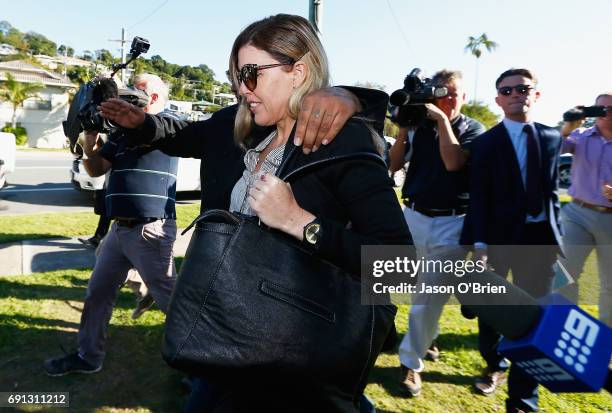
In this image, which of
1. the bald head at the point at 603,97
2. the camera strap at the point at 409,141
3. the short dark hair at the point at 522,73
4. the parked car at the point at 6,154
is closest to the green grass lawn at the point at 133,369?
the camera strap at the point at 409,141

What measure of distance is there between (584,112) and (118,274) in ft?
12.0

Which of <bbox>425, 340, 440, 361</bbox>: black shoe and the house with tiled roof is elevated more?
the house with tiled roof

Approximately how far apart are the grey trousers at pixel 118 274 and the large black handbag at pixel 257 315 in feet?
6.77

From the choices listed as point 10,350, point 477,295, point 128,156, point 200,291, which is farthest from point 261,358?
point 10,350

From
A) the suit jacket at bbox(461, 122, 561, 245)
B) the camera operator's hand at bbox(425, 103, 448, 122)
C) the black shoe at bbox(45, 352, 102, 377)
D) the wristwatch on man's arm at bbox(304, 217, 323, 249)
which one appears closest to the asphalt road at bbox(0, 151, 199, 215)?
the black shoe at bbox(45, 352, 102, 377)

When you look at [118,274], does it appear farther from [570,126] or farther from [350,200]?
[570,126]

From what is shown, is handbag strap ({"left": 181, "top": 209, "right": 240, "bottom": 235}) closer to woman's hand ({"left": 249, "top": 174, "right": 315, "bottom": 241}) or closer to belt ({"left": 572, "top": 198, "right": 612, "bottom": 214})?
woman's hand ({"left": 249, "top": 174, "right": 315, "bottom": 241})

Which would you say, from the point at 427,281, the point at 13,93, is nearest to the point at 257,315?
the point at 427,281

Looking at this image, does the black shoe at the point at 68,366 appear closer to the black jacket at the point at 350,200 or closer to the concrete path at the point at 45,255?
the concrete path at the point at 45,255

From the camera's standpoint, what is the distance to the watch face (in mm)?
1153

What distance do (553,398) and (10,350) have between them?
3.94 metres

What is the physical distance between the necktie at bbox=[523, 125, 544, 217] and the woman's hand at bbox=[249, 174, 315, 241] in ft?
7.16

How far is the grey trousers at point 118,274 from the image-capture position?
3025 millimetres

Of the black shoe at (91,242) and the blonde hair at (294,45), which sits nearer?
the blonde hair at (294,45)
